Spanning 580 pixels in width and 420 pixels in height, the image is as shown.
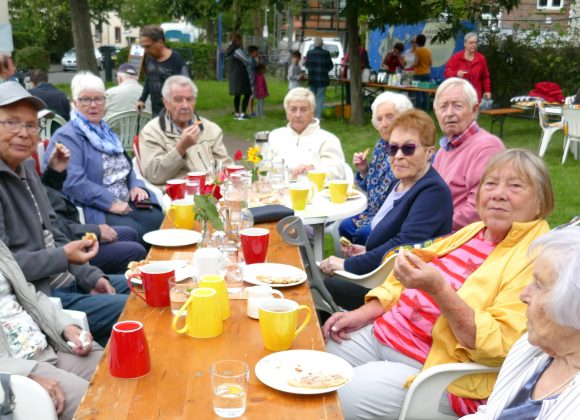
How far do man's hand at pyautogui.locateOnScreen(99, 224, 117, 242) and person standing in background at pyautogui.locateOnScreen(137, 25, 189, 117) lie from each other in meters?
4.17

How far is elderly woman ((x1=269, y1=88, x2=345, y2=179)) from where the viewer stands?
5199 mm

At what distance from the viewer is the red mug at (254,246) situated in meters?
2.72

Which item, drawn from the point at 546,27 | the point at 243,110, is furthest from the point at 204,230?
the point at 546,27

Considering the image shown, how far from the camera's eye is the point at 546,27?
64.2 feet

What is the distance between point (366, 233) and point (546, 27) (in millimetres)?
17992

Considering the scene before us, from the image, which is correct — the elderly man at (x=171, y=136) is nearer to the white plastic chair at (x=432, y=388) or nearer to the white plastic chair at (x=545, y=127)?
the white plastic chair at (x=432, y=388)

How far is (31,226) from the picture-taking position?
296 cm

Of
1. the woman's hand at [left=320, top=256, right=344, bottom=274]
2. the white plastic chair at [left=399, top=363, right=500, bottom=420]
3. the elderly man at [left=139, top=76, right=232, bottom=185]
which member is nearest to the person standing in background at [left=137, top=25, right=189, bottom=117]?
the elderly man at [left=139, top=76, right=232, bottom=185]

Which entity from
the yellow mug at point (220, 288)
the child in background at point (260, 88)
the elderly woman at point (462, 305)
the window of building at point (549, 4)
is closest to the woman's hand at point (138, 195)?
the elderly woman at point (462, 305)

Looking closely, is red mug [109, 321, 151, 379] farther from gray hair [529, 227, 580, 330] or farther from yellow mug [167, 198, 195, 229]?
yellow mug [167, 198, 195, 229]

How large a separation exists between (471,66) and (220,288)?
10.9 m

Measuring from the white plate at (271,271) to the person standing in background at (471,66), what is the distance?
9958 millimetres

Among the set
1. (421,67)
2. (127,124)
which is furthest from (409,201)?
(421,67)

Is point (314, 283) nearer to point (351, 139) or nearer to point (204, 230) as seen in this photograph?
point (204, 230)
